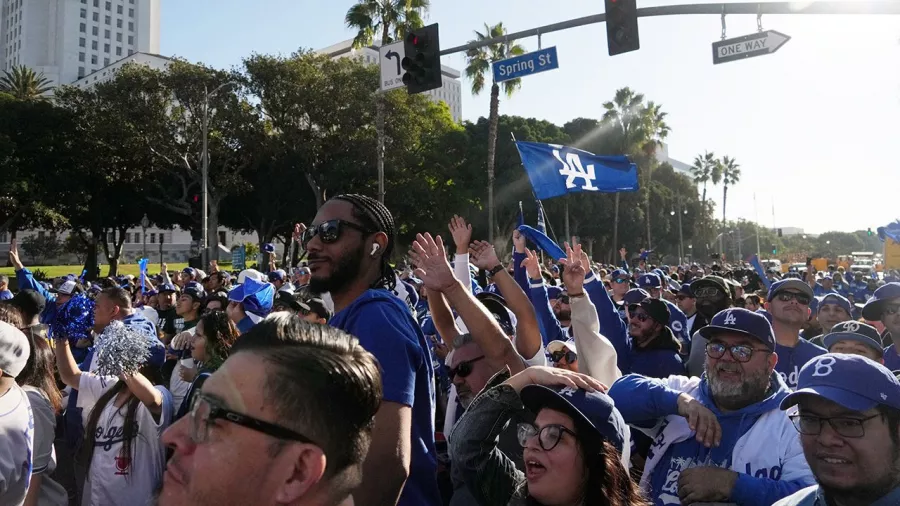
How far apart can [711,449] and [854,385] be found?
2.50 ft

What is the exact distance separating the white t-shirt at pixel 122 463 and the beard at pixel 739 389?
288cm

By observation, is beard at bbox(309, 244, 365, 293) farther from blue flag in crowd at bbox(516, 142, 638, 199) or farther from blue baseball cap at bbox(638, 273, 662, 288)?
blue flag in crowd at bbox(516, 142, 638, 199)

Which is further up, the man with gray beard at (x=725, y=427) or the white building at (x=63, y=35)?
the white building at (x=63, y=35)

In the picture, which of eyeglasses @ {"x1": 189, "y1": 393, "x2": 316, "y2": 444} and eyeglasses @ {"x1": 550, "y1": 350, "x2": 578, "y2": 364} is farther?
eyeglasses @ {"x1": 550, "y1": 350, "x2": 578, "y2": 364}

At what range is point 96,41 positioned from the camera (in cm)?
10919

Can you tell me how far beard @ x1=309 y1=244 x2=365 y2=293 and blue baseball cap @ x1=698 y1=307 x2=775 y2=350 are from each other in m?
1.84

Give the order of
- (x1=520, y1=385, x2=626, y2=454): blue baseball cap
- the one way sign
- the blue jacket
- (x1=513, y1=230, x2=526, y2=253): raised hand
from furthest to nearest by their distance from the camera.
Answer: the one way sign, (x1=513, y1=230, x2=526, y2=253): raised hand, the blue jacket, (x1=520, y1=385, x2=626, y2=454): blue baseball cap

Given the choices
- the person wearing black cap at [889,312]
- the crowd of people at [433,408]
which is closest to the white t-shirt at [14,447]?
the crowd of people at [433,408]

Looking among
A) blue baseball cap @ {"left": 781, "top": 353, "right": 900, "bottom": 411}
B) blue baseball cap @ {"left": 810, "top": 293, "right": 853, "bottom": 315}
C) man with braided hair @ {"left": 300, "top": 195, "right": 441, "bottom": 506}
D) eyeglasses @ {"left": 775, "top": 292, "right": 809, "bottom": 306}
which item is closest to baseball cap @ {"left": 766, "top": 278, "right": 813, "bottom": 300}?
eyeglasses @ {"left": 775, "top": 292, "right": 809, "bottom": 306}

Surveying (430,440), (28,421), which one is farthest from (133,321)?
(430,440)

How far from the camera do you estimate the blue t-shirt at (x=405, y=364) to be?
79.3 inches

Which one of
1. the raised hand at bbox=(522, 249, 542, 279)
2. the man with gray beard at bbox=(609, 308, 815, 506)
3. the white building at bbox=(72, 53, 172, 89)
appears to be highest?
the white building at bbox=(72, 53, 172, 89)

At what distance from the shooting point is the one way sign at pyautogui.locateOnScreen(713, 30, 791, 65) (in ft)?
29.1

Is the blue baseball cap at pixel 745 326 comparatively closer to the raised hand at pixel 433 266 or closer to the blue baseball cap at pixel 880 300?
the raised hand at pixel 433 266
